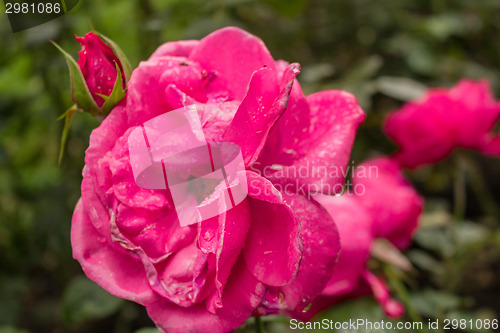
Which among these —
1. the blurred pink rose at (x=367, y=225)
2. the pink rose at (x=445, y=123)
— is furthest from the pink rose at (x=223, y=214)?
the pink rose at (x=445, y=123)

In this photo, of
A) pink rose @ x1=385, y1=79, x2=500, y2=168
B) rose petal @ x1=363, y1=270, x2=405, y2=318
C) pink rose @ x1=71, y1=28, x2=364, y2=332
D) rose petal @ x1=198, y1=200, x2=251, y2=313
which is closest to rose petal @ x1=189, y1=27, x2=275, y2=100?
pink rose @ x1=71, y1=28, x2=364, y2=332

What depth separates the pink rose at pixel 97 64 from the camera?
35cm

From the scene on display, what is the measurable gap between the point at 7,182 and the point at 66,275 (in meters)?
0.34

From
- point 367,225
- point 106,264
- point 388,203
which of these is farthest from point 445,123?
point 106,264

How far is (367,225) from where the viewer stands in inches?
22.2

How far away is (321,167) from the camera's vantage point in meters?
0.35

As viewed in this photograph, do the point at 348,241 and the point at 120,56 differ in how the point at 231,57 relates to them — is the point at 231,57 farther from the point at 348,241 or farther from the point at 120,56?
the point at 348,241

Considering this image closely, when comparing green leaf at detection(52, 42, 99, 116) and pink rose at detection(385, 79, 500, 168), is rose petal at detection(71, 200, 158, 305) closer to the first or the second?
green leaf at detection(52, 42, 99, 116)

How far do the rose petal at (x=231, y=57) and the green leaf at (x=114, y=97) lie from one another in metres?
0.07

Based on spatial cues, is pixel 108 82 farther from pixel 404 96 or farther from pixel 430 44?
pixel 430 44

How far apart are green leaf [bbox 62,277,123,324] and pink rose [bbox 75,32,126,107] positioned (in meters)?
0.38

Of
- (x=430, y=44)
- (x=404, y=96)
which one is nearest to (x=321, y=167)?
(x=404, y=96)

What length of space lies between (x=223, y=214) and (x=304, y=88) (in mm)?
542

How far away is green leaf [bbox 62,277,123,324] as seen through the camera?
2.06 ft
